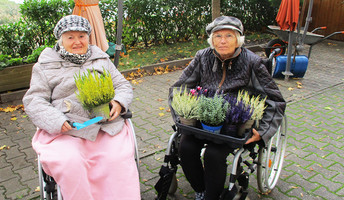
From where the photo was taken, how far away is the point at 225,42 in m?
2.68

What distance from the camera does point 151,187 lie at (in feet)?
10.4

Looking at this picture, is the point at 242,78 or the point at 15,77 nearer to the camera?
the point at 242,78

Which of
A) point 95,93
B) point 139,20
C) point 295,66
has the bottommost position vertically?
point 295,66

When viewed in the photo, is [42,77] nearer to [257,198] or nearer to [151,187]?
[151,187]

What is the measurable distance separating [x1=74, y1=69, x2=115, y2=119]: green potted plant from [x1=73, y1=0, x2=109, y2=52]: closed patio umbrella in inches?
87.5

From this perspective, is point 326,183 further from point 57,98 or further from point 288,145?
point 57,98

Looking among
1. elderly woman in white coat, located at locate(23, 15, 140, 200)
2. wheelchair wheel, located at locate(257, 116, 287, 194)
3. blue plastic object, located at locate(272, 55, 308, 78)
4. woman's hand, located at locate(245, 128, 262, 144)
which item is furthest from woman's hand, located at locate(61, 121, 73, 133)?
blue plastic object, located at locate(272, 55, 308, 78)

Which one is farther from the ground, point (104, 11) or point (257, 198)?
A: point (104, 11)

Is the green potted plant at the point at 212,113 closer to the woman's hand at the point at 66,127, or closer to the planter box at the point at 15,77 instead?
the woman's hand at the point at 66,127

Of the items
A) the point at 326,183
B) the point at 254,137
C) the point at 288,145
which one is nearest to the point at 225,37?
the point at 254,137

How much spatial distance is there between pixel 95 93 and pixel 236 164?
1.17 meters

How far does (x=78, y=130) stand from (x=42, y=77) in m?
0.57

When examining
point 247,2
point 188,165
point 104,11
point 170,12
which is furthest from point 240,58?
point 247,2

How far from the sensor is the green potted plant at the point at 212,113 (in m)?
→ 2.22
